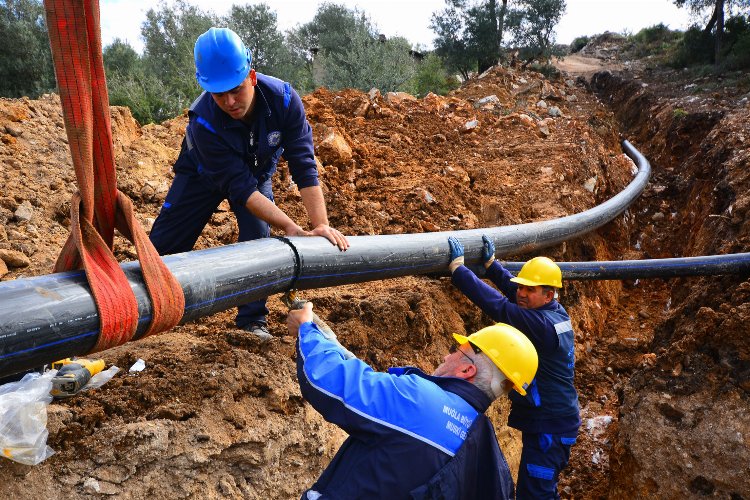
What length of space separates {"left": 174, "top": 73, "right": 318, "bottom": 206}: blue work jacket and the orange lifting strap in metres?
1.27

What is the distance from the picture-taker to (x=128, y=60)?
765 inches

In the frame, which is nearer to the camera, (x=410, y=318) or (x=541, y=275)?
(x=541, y=275)

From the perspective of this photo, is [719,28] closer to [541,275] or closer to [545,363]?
[541,275]

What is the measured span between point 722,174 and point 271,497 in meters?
7.54

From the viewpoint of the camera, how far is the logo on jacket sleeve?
3359 millimetres

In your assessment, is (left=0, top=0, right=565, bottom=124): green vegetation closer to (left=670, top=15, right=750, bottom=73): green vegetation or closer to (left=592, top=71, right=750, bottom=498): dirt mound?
(left=670, top=15, right=750, bottom=73): green vegetation

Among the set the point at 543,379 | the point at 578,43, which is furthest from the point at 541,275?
the point at 578,43

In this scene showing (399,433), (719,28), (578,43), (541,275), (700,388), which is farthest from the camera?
(578,43)

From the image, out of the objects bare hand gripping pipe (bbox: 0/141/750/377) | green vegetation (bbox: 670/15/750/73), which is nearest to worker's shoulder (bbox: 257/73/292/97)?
bare hand gripping pipe (bbox: 0/141/750/377)

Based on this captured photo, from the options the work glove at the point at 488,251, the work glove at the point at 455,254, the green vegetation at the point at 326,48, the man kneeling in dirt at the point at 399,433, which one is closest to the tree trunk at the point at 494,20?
the green vegetation at the point at 326,48

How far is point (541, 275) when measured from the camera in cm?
373

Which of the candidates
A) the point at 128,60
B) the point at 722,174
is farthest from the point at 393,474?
the point at 128,60

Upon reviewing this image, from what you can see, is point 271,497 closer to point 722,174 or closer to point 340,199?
point 340,199

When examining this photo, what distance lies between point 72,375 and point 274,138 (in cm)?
170
